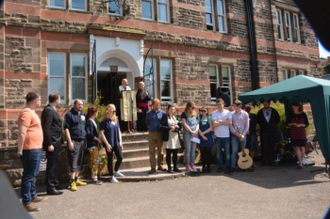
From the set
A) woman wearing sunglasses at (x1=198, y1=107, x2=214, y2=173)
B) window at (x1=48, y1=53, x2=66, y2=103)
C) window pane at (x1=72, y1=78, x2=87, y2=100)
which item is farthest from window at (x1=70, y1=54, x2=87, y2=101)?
woman wearing sunglasses at (x1=198, y1=107, x2=214, y2=173)

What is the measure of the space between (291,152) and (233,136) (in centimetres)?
237

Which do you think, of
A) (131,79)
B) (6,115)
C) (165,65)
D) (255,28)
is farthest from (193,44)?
(6,115)

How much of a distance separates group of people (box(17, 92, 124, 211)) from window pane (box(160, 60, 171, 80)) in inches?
218

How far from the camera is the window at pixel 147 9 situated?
11422mm

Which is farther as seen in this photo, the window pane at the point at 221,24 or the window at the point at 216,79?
the window pane at the point at 221,24

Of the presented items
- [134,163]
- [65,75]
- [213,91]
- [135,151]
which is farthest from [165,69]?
[134,163]

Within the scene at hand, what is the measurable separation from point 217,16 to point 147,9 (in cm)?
404

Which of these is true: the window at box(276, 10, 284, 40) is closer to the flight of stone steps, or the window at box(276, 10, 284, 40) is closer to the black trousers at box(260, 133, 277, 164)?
the black trousers at box(260, 133, 277, 164)

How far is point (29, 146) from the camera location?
431cm

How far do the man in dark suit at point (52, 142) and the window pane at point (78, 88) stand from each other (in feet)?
15.1

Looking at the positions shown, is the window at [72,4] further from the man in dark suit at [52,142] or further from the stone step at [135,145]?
the man in dark suit at [52,142]

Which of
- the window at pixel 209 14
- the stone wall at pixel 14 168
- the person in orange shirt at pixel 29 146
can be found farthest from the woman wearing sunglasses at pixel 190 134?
the window at pixel 209 14

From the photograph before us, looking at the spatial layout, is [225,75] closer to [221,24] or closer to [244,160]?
[221,24]

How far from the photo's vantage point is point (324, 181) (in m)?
5.97
